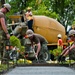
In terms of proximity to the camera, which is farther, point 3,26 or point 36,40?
point 36,40

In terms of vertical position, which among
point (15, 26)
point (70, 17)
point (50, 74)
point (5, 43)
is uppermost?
point (70, 17)

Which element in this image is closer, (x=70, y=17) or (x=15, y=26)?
(x=15, y=26)

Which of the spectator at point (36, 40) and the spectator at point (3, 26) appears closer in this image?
the spectator at point (3, 26)

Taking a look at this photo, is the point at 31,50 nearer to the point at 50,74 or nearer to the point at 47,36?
the point at 50,74

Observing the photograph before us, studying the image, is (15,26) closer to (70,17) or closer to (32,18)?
(32,18)

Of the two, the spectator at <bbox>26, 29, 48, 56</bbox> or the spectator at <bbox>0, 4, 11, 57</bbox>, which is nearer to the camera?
the spectator at <bbox>0, 4, 11, 57</bbox>

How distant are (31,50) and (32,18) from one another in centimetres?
835

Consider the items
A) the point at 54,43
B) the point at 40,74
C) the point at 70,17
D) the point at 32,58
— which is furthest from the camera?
the point at 70,17

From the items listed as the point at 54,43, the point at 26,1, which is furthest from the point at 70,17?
the point at 54,43

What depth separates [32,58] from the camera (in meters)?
15.9

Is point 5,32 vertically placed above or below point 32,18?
below

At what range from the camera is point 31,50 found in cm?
1623

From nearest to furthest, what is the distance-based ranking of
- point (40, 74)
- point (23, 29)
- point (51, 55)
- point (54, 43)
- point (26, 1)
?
point (40, 74) < point (51, 55) < point (23, 29) < point (54, 43) < point (26, 1)

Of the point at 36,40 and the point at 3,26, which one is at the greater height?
the point at 3,26
